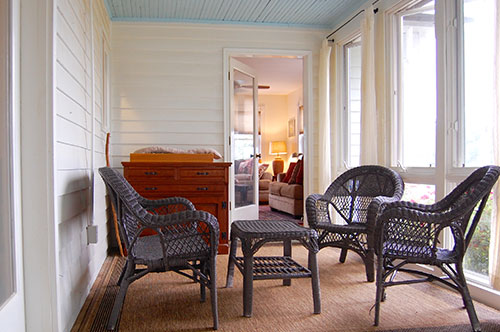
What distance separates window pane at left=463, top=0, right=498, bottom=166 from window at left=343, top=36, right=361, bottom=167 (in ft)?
5.49

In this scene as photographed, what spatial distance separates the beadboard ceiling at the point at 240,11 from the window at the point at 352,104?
417mm

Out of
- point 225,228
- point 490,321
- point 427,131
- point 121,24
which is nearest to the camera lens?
point 490,321

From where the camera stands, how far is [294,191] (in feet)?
19.6

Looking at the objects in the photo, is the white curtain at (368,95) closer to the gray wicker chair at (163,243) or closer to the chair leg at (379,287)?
the chair leg at (379,287)

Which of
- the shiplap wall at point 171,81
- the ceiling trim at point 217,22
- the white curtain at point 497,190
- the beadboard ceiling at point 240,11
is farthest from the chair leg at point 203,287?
the ceiling trim at point 217,22

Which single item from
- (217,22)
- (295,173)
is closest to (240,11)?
(217,22)

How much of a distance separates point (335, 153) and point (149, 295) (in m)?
Answer: 2.69

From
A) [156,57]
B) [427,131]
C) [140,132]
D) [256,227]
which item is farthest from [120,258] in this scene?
[427,131]

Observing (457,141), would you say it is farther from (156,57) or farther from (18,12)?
(156,57)

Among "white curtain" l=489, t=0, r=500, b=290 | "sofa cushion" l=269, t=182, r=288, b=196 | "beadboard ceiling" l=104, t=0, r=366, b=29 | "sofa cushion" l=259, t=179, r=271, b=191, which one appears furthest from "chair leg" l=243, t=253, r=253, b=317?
"sofa cushion" l=259, t=179, r=271, b=191

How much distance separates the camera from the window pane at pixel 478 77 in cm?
263

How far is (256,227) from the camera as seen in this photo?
8.30 feet

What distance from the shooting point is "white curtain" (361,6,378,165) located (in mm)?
3672

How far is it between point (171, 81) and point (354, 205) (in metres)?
2.44
